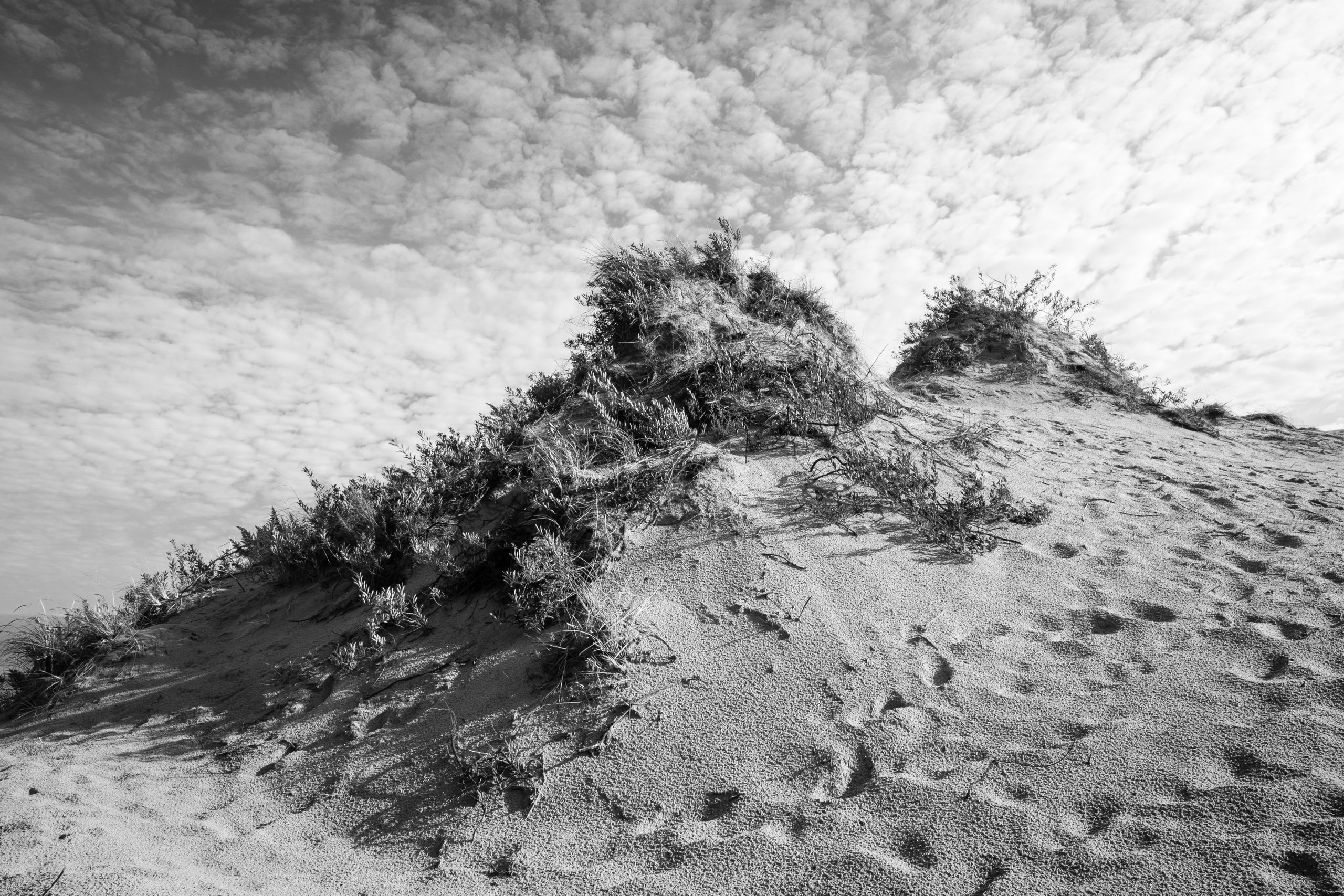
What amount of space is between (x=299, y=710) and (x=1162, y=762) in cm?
472

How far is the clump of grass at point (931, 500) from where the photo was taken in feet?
15.4

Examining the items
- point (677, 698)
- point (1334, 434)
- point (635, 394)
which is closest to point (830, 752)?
point (677, 698)

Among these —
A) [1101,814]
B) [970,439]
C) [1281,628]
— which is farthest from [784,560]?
[970,439]

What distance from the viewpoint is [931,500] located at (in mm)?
4977

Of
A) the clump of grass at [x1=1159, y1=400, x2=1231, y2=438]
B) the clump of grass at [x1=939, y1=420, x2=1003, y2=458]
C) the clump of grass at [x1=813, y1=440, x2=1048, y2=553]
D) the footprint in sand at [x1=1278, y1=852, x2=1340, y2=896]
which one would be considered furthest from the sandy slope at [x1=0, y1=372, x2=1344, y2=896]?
the clump of grass at [x1=1159, y1=400, x2=1231, y2=438]

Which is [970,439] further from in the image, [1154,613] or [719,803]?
[719,803]

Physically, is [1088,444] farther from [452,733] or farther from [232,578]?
[232,578]

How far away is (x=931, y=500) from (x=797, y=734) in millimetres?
2413

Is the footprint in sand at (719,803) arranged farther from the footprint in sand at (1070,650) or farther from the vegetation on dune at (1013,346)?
the vegetation on dune at (1013,346)

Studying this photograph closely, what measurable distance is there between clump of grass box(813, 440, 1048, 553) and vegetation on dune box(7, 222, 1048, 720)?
2 cm

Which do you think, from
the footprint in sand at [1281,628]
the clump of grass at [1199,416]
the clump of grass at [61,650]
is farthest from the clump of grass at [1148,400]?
the clump of grass at [61,650]

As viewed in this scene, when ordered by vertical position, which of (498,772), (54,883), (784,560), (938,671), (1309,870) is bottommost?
(1309,870)

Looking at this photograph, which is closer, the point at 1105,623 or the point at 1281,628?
the point at 1281,628

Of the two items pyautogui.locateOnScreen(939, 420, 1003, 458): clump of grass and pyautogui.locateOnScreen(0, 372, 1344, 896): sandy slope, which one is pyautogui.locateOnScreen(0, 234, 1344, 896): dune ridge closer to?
pyautogui.locateOnScreen(0, 372, 1344, 896): sandy slope
